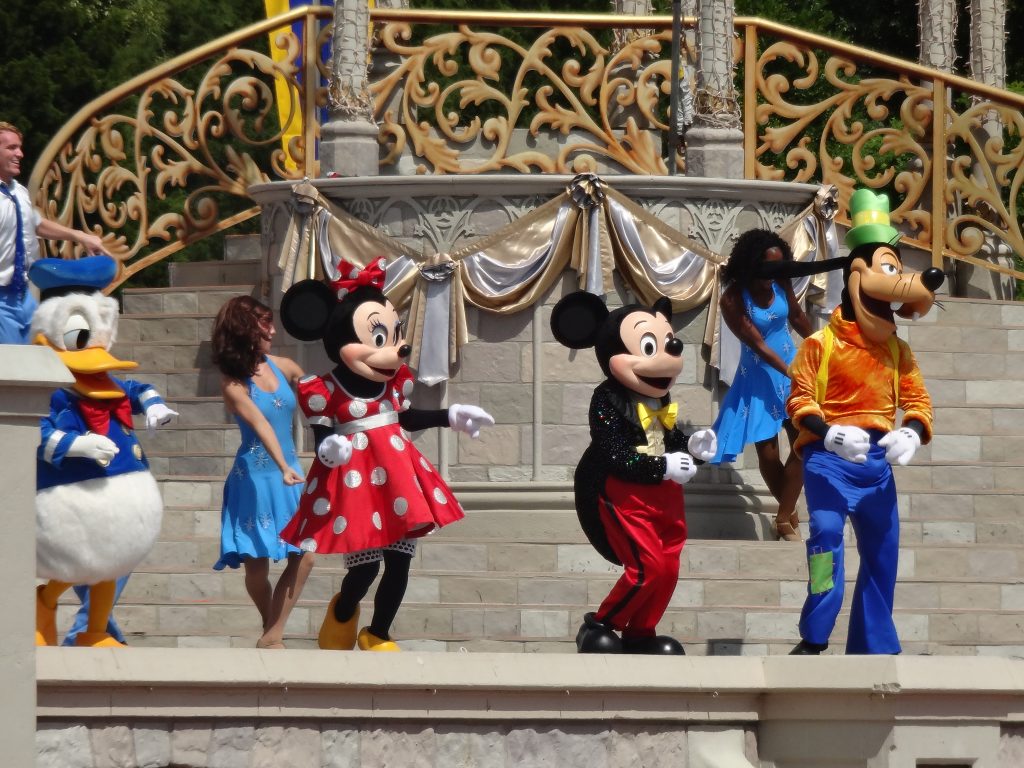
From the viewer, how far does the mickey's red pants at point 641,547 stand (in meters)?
10.7

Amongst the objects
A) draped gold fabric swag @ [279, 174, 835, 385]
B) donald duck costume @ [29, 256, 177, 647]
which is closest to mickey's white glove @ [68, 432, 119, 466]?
donald duck costume @ [29, 256, 177, 647]

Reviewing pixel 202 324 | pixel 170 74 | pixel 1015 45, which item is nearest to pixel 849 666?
pixel 202 324

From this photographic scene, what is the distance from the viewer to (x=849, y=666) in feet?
30.7

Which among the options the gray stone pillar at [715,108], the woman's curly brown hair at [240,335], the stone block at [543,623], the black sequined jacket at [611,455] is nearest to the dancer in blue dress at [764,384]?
the stone block at [543,623]

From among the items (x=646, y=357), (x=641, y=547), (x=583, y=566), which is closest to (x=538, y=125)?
(x=583, y=566)

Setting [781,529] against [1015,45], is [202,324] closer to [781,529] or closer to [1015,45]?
[781,529]

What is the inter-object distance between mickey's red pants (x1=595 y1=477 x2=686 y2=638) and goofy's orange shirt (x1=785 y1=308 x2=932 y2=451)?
0.72 m

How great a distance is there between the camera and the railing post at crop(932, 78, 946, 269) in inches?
667

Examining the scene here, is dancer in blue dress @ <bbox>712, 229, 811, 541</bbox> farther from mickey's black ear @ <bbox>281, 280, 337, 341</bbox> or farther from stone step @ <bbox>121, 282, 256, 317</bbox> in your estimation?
stone step @ <bbox>121, 282, 256, 317</bbox>

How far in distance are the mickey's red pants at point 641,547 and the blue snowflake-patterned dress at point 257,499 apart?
1573mm

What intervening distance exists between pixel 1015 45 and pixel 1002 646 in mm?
15342

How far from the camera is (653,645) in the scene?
10.7 meters

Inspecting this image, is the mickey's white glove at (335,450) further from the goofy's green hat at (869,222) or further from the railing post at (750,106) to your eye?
the railing post at (750,106)

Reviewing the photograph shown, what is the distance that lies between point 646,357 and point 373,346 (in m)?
1.18
